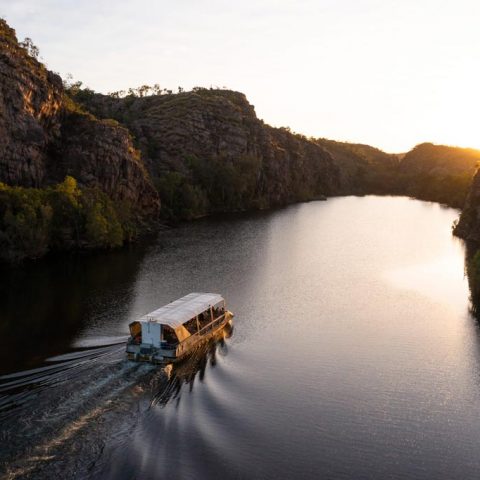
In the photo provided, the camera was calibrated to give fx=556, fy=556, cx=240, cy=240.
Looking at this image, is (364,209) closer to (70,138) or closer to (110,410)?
(70,138)

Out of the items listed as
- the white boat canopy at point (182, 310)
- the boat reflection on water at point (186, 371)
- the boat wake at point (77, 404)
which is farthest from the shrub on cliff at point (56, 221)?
the boat reflection on water at point (186, 371)

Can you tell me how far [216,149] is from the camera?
623 ft

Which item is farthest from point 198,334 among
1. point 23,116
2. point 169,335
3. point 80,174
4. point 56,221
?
point 80,174

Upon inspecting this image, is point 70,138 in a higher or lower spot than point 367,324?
higher

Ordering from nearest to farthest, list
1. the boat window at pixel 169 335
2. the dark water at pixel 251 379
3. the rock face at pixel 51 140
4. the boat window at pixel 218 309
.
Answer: the dark water at pixel 251 379 < the boat window at pixel 169 335 < the boat window at pixel 218 309 < the rock face at pixel 51 140

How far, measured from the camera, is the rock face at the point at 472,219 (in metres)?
113

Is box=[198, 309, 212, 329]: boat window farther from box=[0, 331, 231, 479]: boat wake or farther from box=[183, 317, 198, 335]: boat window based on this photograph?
box=[0, 331, 231, 479]: boat wake

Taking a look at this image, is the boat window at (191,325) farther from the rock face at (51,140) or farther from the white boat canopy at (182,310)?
the rock face at (51,140)

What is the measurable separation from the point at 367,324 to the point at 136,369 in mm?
25692

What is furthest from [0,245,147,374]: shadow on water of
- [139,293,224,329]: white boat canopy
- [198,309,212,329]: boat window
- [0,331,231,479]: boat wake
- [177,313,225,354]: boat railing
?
[198,309,212,329]: boat window

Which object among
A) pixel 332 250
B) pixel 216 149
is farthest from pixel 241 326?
pixel 216 149

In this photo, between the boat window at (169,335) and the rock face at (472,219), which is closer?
the boat window at (169,335)

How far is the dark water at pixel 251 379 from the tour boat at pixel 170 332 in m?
1.29

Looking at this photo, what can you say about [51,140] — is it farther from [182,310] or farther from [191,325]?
[191,325]
